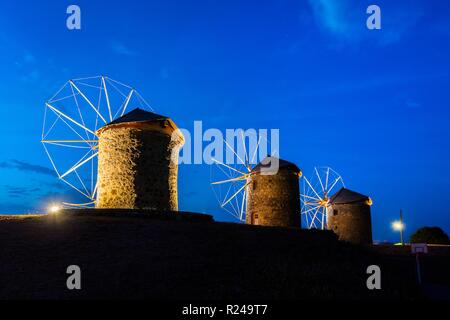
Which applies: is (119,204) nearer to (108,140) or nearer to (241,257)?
(108,140)

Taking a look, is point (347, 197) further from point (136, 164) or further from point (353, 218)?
point (136, 164)

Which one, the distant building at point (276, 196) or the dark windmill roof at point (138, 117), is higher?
the dark windmill roof at point (138, 117)

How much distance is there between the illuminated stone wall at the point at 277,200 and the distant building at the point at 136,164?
10.8 metres

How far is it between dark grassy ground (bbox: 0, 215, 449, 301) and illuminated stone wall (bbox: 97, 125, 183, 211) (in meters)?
4.81

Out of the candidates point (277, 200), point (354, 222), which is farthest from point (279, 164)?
point (354, 222)

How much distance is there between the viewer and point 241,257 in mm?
13078

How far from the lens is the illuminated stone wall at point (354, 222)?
36281mm

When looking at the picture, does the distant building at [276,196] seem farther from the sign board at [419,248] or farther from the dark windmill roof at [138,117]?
the sign board at [419,248]

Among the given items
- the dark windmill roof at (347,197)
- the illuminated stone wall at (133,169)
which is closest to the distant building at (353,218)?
the dark windmill roof at (347,197)

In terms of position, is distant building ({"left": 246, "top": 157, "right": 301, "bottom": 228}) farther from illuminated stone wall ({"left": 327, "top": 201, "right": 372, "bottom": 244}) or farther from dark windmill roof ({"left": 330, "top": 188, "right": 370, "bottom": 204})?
dark windmill roof ({"left": 330, "top": 188, "right": 370, "bottom": 204})

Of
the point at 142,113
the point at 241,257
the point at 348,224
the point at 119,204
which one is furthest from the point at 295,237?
the point at 348,224

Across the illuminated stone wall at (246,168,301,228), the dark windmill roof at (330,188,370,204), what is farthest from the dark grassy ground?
the dark windmill roof at (330,188,370,204)
